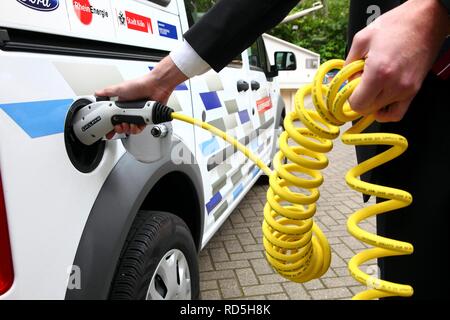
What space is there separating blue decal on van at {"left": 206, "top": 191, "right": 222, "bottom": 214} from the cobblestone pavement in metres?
0.67

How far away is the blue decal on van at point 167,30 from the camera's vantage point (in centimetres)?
188

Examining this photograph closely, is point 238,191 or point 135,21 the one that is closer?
point 135,21

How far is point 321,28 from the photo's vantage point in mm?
16906

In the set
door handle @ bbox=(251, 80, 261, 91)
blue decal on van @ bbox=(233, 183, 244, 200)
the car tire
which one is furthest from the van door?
the car tire

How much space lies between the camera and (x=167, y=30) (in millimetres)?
1952

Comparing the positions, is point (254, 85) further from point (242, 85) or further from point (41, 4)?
point (41, 4)

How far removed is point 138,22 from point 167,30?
303 millimetres

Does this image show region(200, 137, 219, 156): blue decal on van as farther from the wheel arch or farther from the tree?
the tree

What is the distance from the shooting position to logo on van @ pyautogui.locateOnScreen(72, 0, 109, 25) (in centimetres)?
130

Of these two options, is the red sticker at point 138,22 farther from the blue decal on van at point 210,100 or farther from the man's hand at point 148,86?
the blue decal on van at point 210,100

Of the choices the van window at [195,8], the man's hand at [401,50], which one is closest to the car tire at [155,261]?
the man's hand at [401,50]

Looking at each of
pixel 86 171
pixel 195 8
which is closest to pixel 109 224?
pixel 86 171

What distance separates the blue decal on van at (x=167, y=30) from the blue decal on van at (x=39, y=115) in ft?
2.64

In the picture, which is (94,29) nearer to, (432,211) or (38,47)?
(38,47)
